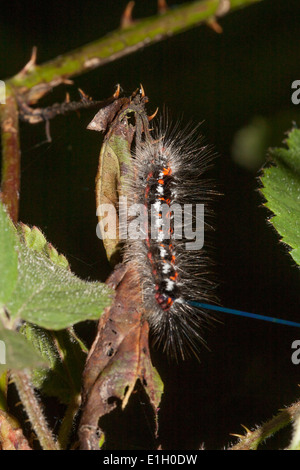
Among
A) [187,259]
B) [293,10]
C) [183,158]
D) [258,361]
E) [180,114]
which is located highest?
[293,10]

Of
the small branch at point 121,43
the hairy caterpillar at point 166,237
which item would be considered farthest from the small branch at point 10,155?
the hairy caterpillar at point 166,237

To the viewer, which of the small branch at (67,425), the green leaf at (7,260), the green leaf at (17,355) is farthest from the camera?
the small branch at (67,425)

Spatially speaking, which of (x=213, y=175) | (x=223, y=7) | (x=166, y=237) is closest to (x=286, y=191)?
(x=166, y=237)

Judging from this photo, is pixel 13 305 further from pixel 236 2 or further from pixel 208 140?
pixel 208 140

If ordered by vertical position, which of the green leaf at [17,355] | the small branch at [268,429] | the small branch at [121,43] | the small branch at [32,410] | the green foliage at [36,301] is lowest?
the small branch at [268,429]

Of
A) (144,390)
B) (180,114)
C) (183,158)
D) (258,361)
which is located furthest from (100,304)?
(180,114)

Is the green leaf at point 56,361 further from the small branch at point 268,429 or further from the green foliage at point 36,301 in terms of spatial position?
the small branch at point 268,429

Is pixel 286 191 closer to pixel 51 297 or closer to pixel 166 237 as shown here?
pixel 166 237
